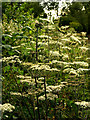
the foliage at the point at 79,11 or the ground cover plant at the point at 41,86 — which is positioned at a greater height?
the foliage at the point at 79,11

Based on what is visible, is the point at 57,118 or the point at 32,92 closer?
the point at 32,92

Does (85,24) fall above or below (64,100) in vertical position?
above

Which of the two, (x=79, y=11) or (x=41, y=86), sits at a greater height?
(x=79, y=11)

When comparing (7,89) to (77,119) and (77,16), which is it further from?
(77,16)

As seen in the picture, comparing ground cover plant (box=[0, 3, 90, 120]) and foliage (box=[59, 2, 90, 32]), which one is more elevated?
foliage (box=[59, 2, 90, 32])

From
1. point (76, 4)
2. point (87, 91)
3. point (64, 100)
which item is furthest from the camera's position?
point (76, 4)

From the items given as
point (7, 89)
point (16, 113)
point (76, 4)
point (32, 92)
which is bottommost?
point (16, 113)

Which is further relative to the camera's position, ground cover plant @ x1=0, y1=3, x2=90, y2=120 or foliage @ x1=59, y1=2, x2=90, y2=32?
foliage @ x1=59, y1=2, x2=90, y2=32

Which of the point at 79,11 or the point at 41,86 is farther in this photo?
the point at 79,11

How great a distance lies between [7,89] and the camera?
9.59 feet

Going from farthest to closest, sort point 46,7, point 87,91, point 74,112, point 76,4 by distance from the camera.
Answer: point 76,4, point 46,7, point 87,91, point 74,112

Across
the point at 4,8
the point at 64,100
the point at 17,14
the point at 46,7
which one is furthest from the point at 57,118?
the point at 4,8

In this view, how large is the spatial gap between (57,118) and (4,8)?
337 centimetres

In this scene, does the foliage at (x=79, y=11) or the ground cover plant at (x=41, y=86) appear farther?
the foliage at (x=79, y=11)
